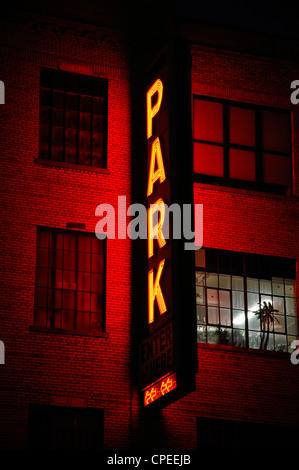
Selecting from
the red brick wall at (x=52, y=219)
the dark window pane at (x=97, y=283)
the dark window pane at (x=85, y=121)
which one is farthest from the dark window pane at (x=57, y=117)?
the dark window pane at (x=97, y=283)

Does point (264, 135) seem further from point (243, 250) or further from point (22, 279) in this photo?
point (22, 279)

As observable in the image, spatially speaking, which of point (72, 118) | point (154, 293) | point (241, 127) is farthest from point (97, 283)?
point (241, 127)

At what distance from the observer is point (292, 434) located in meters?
22.8

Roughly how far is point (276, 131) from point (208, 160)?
2.37 metres

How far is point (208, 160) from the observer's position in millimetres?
25141

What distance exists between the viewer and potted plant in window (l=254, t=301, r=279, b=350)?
23.8m

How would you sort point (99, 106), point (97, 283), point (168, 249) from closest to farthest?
1. point (168, 249)
2. point (97, 283)
3. point (99, 106)

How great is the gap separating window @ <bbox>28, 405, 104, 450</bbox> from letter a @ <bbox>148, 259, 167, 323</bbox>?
2.66 metres

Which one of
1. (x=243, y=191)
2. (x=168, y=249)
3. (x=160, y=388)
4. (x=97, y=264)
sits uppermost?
(x=243, y=191)

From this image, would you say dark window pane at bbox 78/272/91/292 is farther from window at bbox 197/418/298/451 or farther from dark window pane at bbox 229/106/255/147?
dark window pane at bbox 229/106/255/147

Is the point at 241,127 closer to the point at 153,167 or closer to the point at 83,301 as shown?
the point at 153,167

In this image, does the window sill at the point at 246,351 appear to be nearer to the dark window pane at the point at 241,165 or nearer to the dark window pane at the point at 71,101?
the dark window pane at the point at 241,165

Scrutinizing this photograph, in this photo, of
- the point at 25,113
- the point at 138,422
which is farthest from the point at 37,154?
the point at 138,422

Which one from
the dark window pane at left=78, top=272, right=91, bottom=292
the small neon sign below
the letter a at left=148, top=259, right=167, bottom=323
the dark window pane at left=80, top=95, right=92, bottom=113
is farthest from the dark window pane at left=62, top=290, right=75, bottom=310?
the dark window pane at left=80, top=95, right=92, bottom=113
